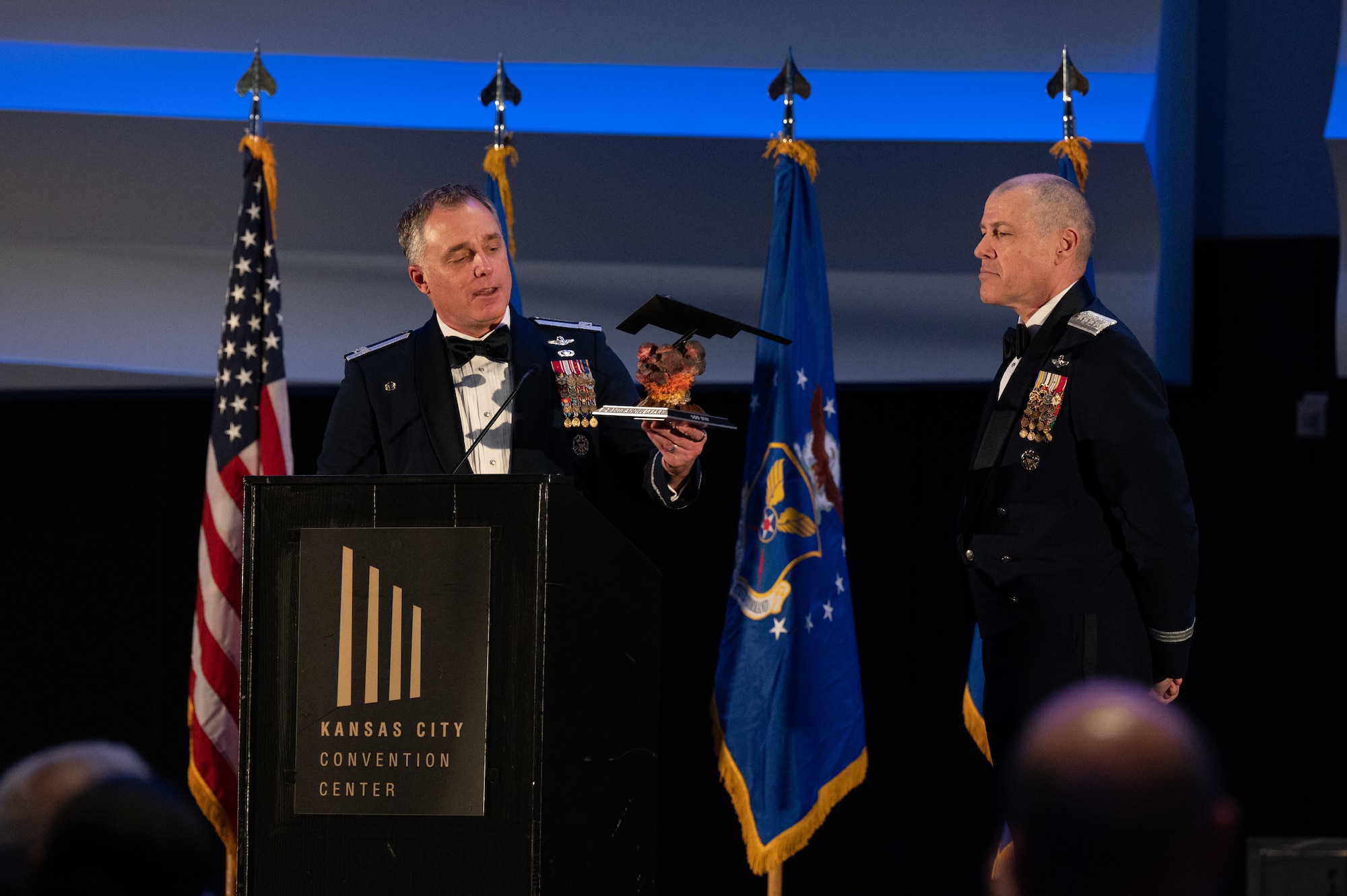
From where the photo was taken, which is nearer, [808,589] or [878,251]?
[808,589]

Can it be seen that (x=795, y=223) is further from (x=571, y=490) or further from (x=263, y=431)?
(x=571, y=490)

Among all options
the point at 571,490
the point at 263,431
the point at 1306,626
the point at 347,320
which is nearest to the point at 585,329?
the point at 571,490

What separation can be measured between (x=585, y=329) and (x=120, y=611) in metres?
2.44

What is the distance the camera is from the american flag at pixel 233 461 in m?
3.57

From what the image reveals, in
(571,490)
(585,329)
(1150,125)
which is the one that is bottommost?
(571,490)

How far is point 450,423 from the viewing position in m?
2.50

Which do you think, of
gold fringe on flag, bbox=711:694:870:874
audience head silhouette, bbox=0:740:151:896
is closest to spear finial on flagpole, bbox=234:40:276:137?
gold fringe on flag, bbox=711:694:870:874

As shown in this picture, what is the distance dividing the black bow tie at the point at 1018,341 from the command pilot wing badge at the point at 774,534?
0.97m

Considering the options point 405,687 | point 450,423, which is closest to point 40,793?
point 405,687

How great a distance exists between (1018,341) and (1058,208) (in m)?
0.28

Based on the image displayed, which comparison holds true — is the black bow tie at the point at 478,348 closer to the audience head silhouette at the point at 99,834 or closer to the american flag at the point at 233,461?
the american flag at the point at 233,461

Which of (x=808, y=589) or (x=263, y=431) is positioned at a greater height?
(x=263, y=431)

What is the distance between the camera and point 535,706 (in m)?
1.81

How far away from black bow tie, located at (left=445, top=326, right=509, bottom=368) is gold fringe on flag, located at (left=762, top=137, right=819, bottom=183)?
1396 mm
